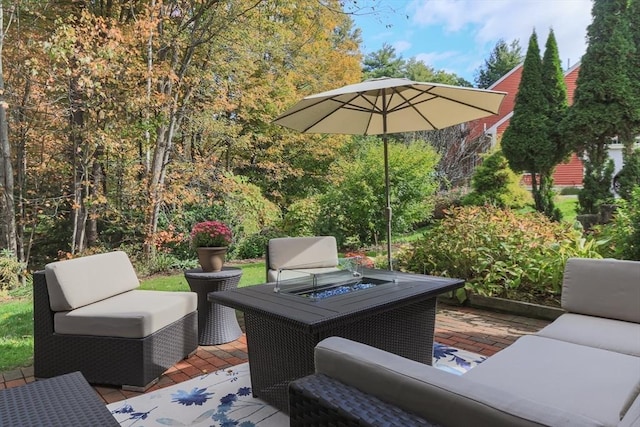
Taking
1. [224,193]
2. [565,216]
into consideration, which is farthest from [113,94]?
[565,216]

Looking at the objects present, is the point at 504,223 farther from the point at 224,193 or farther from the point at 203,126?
the point at 203,126

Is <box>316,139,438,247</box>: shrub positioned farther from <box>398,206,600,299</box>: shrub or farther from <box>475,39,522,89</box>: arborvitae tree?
<box>475,39,522,89</box>: arborvitae tree

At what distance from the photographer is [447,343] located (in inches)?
132

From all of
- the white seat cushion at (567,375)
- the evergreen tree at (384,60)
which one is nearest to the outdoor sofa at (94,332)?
the white seat cushion at (567,375)

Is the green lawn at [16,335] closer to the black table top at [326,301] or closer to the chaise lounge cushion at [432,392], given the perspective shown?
the black table top at [326,301]

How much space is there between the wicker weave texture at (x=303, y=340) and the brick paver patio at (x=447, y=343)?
691 millimetres

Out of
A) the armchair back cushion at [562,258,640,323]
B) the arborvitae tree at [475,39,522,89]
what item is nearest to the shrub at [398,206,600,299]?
the armchair back cushion at [562,258,640,323]

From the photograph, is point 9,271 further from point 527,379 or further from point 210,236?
point 527,379

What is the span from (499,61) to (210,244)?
28.5 meters

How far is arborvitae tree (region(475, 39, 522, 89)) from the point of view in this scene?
86.1 feet

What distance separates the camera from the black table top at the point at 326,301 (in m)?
2.00

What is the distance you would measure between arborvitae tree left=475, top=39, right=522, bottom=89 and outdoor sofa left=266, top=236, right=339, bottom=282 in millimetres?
25900

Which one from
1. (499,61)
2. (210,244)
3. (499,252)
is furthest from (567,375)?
(499,61)

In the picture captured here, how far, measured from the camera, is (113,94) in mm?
6137
